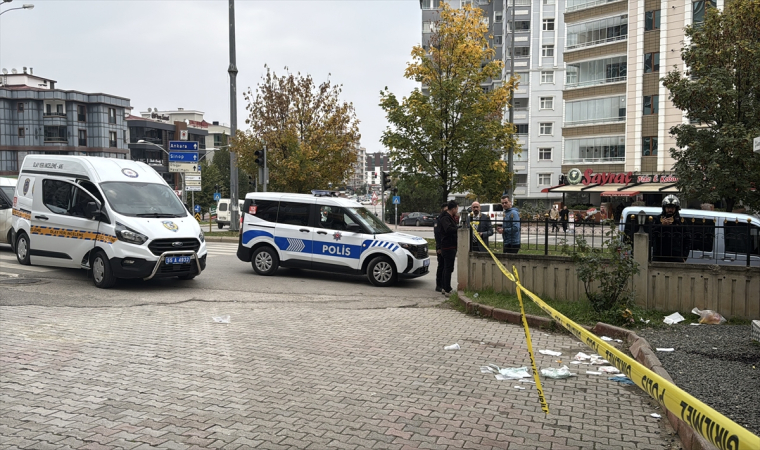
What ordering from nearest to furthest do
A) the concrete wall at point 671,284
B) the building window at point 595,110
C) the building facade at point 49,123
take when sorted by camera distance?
the concrete wall at point 671,284 → the building window at point 595,110 → the building facade at point 49,123

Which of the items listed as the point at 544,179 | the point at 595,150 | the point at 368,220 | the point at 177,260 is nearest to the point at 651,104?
the point at 595,150

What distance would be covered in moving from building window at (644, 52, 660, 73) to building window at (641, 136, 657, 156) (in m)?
4.79

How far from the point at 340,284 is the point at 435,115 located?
476 inches

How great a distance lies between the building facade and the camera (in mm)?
71375

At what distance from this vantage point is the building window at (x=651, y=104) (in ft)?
143

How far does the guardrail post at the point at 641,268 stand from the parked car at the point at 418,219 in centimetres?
3932

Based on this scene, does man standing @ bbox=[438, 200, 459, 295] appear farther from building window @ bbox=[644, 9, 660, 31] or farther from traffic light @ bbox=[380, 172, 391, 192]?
building window @ bbox=[644, 9, 660, 31]

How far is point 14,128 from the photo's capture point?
71750mm

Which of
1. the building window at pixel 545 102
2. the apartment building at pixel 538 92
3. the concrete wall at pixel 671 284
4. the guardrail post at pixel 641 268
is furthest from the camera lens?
the building window at pixel 545 102

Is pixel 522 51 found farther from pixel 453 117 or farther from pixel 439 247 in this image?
pixel 439 247

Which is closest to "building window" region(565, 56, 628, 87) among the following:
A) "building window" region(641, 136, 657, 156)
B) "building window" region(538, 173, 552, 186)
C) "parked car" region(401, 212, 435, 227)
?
"building window" region(641, 136, 657, 156)

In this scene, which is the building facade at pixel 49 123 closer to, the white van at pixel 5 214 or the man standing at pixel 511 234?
the white van at pixel 5 214

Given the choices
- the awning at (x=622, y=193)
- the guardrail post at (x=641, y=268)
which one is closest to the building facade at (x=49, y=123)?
the awning at (x=622, y=193)

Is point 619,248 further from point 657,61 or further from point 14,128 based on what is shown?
point 14,128
